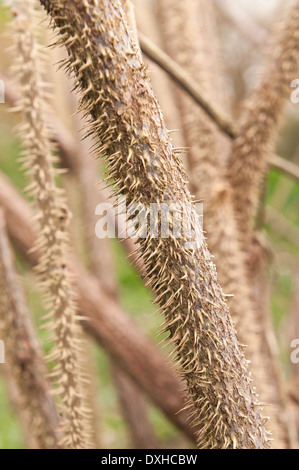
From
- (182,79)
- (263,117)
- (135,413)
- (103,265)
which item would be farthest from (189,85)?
(135,413)

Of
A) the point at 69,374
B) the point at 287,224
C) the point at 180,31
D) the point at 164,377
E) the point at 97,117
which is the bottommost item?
the point at 164,377

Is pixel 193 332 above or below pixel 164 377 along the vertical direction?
above

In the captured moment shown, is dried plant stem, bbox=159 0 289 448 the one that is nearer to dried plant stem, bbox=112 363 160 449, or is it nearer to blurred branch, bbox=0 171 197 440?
blurred branch, bbox=0 171 197 440

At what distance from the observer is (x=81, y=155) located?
58.3 inches

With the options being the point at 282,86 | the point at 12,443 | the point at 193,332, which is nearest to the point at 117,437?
the point at 12,443

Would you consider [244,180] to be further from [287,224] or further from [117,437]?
[117,437]

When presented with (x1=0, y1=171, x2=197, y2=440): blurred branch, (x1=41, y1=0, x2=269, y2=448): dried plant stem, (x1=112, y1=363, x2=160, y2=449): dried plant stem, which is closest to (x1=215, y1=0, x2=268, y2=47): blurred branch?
(x1=0, y1=171, x2=197, y2=440): blurred branch

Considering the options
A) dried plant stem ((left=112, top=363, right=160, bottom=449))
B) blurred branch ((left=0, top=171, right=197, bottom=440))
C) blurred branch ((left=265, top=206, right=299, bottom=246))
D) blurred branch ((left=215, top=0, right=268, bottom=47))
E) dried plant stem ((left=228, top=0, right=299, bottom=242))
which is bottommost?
dried plant stem ((left=112, top=363, right=160, bottom=449))

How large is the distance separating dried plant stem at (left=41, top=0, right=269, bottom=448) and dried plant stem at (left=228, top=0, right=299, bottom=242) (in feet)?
1.57

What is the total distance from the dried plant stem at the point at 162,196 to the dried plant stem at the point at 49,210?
22 cm

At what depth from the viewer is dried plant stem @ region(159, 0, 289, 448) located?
951 millimetres

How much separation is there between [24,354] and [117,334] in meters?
0.41

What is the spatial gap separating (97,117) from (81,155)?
1.01 meters

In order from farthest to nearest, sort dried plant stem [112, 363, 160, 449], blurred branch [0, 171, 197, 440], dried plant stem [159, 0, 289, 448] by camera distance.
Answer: dried plant stem [112, 363, 160, 449] → blurred branch [0, 171, 197, 440] → dried plant stem [159, 0, 289, 448]
